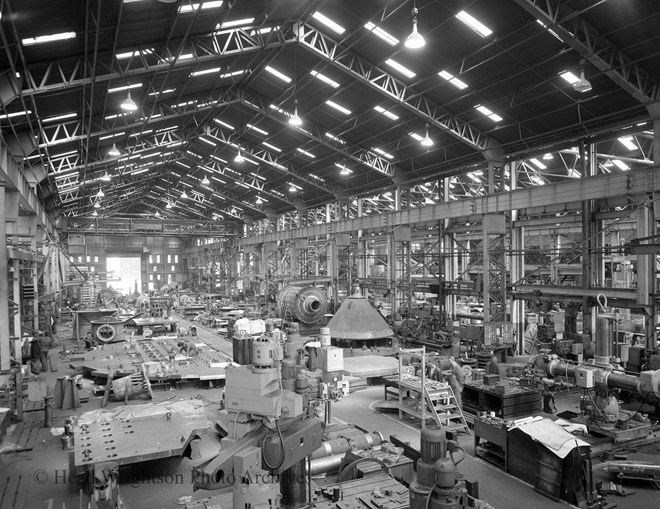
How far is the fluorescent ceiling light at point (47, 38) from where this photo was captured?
29.7 ft

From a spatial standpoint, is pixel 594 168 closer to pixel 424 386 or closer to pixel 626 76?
pixel 626 76

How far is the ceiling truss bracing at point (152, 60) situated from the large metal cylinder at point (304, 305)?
960cm

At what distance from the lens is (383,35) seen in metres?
12.8

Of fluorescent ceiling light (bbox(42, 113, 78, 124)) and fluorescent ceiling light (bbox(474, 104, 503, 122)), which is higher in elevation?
fluorescent ceiling light (bbox(474, 104, 503, 122))

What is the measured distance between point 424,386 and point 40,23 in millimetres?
9837

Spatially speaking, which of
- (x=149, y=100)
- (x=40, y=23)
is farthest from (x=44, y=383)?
(x=149, y=100)

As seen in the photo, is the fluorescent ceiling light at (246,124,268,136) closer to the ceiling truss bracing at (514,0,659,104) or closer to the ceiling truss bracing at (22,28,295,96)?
the ceiling truss bracing at (22,28,295,96)

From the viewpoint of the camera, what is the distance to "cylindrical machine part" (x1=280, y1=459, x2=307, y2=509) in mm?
4535

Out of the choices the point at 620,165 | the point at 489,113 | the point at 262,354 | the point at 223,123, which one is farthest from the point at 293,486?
the point at 620,165

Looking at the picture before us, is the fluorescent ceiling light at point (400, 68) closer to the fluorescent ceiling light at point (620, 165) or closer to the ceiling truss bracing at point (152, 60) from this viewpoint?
the ceiling truss bracing at point (152, 60)

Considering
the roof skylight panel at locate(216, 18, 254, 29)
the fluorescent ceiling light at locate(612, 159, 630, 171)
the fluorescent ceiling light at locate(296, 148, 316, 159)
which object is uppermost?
the roof skylight panel at locate(216, 18, 254, 29)

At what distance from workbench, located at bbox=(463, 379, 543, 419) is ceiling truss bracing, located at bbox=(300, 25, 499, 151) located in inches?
364

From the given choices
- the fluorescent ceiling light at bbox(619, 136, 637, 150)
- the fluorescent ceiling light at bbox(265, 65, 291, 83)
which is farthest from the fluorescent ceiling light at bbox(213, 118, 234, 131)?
the fluorescent ceiling light at bbox(619, 136, 637, 150)

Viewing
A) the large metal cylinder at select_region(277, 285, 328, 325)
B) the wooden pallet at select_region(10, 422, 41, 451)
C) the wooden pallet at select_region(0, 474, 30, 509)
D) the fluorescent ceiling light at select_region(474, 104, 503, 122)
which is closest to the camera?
the wooden pallet at select_region(0, 474, 30, 509)
